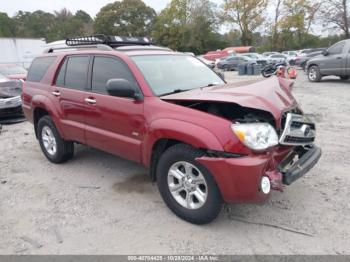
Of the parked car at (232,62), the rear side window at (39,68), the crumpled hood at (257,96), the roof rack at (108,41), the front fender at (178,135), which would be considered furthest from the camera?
the parked car at (232,62)

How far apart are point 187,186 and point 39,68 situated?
3638 millimetres

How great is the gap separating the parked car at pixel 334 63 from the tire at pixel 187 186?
12217 mm

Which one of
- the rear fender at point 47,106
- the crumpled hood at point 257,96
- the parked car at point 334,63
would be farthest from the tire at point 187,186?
the parked car at point 334,63

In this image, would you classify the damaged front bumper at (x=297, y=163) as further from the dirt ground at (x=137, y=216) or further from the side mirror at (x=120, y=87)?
the side mirror at (x=120, y=87)

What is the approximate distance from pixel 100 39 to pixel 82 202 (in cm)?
235

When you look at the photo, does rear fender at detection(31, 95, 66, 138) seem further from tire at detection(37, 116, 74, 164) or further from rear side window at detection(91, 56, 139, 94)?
rear side window at detection(91, 56, 139, 94)

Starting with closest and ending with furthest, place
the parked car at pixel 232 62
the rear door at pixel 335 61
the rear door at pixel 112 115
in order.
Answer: the rear door at pixel 112 115
the rear door at pixel 335 61
the parked car at pixel 232 62

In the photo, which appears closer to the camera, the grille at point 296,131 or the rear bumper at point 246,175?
the rear bumper at point 246,175

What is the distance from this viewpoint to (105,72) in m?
4.43

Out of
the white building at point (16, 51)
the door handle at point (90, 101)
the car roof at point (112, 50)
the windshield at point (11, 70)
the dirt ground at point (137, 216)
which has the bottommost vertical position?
the dirt ground at point (137, 216)

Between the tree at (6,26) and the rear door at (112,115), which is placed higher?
the tree at (6,26)

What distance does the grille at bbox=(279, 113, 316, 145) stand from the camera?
3.31 m

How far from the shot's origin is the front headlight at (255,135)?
306 cm

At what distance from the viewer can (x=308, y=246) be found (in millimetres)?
3084
